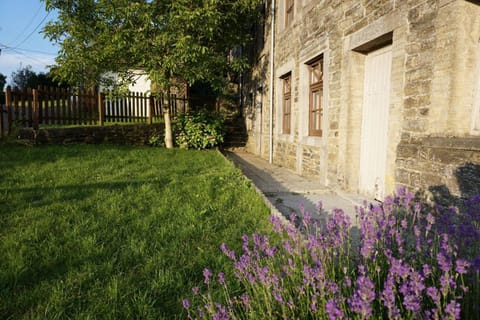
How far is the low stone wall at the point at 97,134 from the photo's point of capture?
8812mm

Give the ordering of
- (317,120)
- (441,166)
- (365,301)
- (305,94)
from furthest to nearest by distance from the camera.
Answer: (305,94) → (317,120) → (441,166) → (365,301)

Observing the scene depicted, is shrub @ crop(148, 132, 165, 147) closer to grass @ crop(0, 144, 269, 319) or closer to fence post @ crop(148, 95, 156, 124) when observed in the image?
fence post @ crop(148, 95, 156, 124)

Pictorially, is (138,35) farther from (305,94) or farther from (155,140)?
(305,94)

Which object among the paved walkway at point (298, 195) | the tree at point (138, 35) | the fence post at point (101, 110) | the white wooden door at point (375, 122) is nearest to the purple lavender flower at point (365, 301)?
the paved walkway at point (298, 195)

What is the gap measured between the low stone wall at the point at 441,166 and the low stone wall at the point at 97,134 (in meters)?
9.04

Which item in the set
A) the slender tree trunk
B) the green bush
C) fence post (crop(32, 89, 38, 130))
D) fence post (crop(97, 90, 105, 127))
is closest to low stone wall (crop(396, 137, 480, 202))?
the slender tree trunk

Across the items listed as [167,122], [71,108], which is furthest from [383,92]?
[71,108]

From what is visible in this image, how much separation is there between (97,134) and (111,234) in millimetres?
7794

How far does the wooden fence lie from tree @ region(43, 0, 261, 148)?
0.69 metres

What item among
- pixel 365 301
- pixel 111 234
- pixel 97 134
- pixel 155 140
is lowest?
pixel 111 234

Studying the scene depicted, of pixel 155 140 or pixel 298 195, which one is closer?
pixel 298 195

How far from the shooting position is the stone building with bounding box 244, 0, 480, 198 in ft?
10.7

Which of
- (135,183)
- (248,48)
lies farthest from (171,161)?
(248,48)

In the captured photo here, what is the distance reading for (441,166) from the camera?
3381 millimetres
